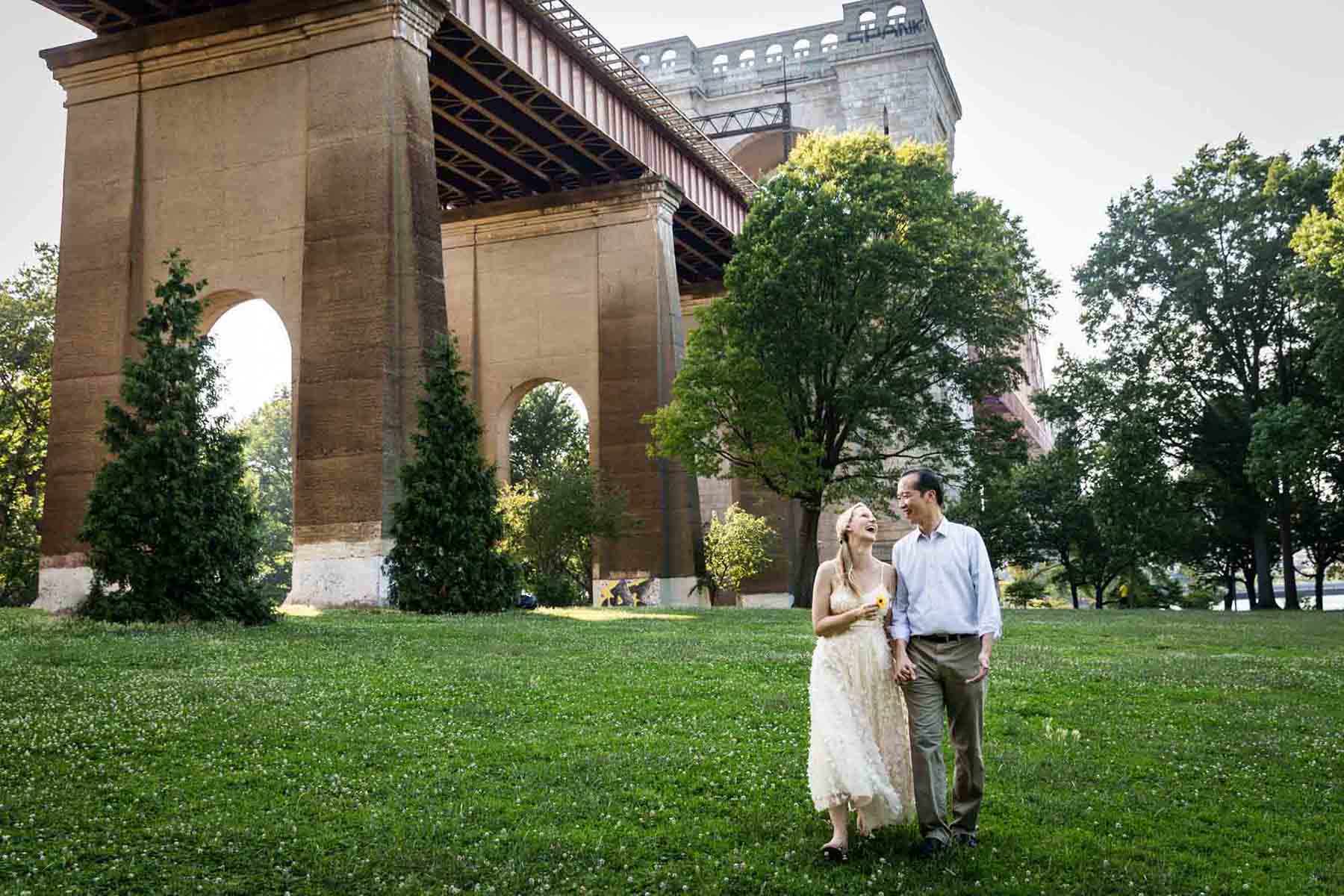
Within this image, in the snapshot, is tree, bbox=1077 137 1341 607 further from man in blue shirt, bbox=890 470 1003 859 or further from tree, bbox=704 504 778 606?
man in blue shirt, bbox=890 470 1003 859

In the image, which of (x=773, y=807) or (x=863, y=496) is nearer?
(x=773, y=807)

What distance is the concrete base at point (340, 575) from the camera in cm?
2548

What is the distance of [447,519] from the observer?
25188 millimetres

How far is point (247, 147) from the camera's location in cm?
2939

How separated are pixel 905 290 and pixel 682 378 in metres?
6.90

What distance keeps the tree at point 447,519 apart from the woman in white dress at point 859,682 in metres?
19.2

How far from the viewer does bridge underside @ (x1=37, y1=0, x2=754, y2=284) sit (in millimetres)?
30828

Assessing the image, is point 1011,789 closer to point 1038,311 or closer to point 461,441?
point 461,441

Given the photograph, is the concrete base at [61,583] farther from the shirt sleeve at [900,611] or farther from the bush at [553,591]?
the shirt sleeve at [900,611]

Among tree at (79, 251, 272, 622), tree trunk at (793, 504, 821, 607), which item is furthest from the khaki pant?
tree trunk at (793, 504, 821, 607)

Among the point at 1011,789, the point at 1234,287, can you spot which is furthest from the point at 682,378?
the point at 1011,789

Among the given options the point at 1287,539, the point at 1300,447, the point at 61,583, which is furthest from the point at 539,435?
the point at 1300,447

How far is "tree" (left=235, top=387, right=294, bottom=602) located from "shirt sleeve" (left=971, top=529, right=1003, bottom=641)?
7514cm

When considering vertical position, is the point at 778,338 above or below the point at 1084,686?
above
